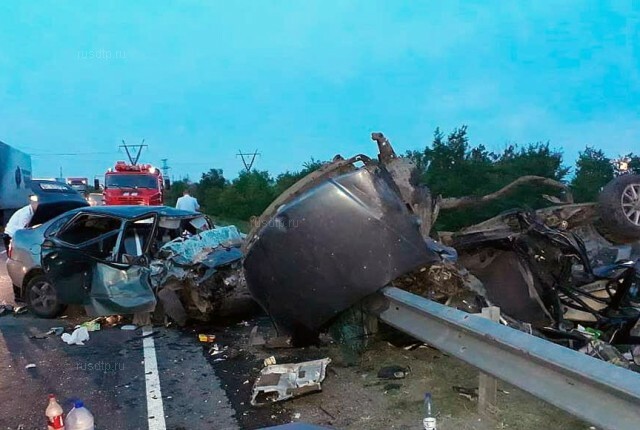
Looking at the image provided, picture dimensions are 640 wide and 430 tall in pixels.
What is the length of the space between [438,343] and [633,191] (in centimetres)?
322

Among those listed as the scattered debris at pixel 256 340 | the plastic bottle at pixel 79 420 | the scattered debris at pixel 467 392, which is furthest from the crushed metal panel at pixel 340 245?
the plastic bottle at pixel 79 420

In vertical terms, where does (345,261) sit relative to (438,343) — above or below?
above

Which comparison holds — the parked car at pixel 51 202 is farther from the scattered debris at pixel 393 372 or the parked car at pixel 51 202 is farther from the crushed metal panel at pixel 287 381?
the scattered debris at pixel 393 372

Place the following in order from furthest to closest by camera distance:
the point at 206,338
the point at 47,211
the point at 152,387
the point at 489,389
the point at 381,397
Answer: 1. the point at 47,211
2. the point at 206,338
3. the point at 152,387
4. the point at 381,397
5. the point at 489,389

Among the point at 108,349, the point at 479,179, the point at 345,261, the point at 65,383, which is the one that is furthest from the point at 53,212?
the point at 479,179

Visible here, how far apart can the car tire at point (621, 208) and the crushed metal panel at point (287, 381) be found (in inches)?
126

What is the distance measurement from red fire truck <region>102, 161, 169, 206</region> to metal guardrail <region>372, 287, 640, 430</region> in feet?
56.2

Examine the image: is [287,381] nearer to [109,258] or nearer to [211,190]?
[109,258]

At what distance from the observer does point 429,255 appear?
3.95m

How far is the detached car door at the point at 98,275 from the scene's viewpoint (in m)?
6.68

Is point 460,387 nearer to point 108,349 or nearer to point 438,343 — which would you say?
point 438,343

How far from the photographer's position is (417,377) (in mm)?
4273

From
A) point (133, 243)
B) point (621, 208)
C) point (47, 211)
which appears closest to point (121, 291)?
point (133, 243)

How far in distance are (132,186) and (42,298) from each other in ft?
42.6
